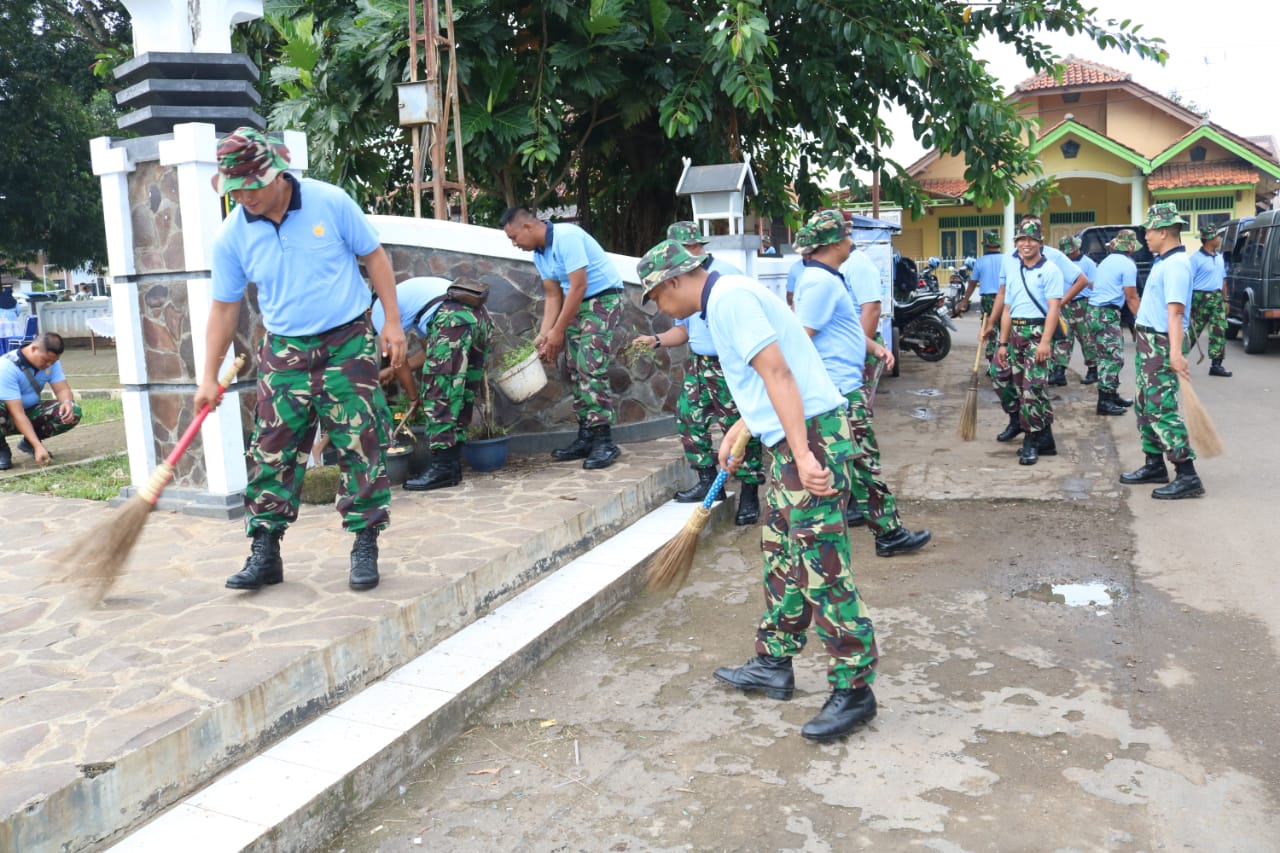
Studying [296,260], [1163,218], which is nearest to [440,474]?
[296,260]

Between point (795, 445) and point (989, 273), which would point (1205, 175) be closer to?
point (989, 273)

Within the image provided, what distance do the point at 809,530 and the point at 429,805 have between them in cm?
154

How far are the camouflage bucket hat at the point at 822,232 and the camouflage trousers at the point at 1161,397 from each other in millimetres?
2807

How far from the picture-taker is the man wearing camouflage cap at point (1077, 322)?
385 inches

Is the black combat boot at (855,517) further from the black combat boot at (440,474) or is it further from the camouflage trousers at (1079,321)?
the camouflage trousers at (1079,321)

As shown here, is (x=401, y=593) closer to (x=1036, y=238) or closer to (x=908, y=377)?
(x=1036, y=238)

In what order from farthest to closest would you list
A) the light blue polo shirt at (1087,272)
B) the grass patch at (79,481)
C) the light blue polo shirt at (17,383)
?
the light blue polo shirt at (1087,272) → the light blue polo shirt at (17,383) → the grass patch at (79,481)

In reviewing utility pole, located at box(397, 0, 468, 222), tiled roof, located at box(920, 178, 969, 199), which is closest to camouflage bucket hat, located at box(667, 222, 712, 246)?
utility pole, located at box(397, 0, 468, 222)

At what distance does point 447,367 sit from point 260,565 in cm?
223

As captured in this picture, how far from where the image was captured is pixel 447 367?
645 cm

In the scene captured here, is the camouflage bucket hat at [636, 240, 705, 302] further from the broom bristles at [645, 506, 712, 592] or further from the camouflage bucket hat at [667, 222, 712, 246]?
the camouflage bucket hat at [667, 222, 712, 246]

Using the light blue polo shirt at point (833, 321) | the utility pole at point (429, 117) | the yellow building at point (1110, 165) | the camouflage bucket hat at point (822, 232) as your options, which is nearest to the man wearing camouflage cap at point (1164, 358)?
the light blue polo shirt at point (833, 321)

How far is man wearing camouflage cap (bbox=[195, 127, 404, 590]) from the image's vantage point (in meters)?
4.25

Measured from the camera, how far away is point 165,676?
357 centimetres
